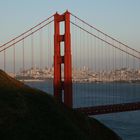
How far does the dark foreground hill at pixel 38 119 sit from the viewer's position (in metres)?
21.6

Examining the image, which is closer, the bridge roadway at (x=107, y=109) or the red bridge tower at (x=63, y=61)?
the bridge roadway at (x=107, y=109)

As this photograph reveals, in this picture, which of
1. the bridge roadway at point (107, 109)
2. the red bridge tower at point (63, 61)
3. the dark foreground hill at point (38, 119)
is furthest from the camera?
the red bridge tower at point (63, 61)

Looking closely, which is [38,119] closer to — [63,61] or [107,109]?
[63,61]

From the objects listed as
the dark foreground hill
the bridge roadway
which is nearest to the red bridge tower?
the bridge roadway

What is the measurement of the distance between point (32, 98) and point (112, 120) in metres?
43.1

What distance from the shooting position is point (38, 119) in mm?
23625

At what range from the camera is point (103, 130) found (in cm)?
2977

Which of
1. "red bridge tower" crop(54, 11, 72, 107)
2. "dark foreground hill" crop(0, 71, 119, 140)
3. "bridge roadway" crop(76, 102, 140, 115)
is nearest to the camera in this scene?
"dark foreground hill" crop(0, 71, 119, 140)

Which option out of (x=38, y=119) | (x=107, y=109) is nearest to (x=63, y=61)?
→ (x=107, y=109)

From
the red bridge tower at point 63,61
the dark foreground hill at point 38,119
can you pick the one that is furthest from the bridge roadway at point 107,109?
the dark foreground hill at point 38,119

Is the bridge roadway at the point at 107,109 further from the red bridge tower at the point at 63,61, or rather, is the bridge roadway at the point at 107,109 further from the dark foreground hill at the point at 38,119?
the dark foreground hill at the point at 38,119

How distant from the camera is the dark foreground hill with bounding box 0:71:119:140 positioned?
21.6 metres

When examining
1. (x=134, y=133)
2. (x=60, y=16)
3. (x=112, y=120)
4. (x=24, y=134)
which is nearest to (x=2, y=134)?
(x=24, y=134)

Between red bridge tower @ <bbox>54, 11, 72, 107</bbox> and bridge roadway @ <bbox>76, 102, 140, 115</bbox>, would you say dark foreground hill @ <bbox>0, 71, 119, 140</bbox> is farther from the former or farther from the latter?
red bridge tower @ <bbox>54, 11, 72, 107</bbox>
